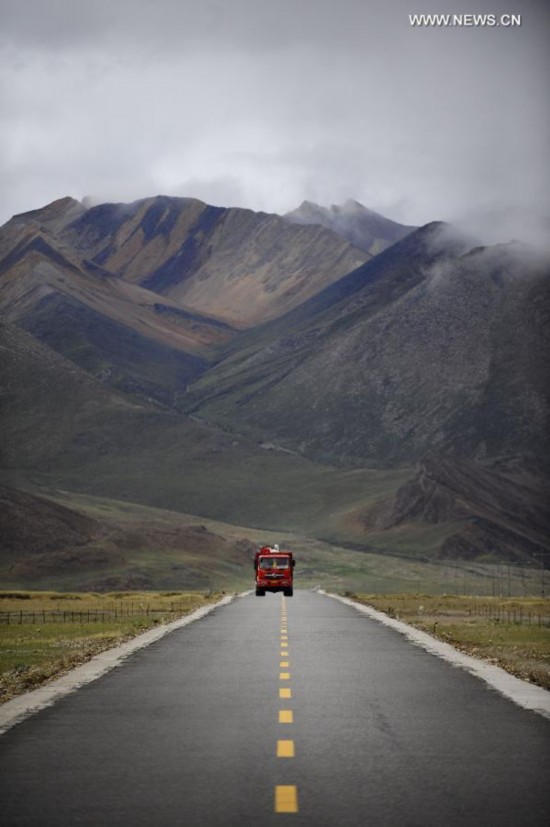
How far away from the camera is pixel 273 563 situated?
82188 mm

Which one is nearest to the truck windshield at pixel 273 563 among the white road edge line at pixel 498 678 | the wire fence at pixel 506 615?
the wire fence at pixel 506 615

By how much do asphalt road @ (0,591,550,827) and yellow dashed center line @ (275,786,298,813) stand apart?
12 mm

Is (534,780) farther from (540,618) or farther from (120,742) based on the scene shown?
(540,618)

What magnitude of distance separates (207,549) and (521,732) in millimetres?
174050

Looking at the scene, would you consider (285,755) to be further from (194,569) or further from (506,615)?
(194,569)

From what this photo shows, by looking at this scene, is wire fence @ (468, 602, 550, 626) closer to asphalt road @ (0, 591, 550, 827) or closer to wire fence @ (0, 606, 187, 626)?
wire fence @ (0, 606, 187, 626)

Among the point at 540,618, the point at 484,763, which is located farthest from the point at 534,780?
the point at 540,618

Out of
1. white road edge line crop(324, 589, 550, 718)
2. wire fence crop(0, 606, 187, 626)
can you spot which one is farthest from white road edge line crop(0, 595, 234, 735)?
wire fence crop(0, 606, 187, 626)

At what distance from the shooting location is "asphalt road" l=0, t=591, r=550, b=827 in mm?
10539

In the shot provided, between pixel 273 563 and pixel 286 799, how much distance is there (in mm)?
71553

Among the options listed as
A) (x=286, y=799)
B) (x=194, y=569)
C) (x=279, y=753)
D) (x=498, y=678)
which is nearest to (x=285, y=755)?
(x=279, y=753)

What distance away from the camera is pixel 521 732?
1512 centimetres

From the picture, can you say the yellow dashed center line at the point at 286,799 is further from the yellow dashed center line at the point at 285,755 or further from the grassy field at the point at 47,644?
the grassy field at the point at 47,644

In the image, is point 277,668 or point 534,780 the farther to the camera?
point 277,668
